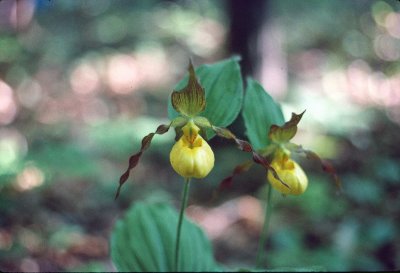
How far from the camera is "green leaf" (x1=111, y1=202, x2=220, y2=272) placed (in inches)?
57.4

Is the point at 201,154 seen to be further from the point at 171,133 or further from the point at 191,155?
the point at 171,133

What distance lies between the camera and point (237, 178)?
2.77 meters

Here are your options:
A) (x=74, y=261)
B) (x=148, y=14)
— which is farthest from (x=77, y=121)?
(x=148, y=14)

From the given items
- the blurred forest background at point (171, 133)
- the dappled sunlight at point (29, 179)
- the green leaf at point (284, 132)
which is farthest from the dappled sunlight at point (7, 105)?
the green leaf at point (284, 132)

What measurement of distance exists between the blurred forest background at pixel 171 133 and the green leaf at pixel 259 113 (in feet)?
2.82

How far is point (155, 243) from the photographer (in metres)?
1.51

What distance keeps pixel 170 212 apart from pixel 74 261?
654 mm

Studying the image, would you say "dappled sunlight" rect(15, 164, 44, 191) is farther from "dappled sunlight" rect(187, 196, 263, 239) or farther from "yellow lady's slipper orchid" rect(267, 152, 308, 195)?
"yellow lady's slipper orchid" rect(267, 152, 308, 195)

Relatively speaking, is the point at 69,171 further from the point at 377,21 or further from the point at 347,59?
the point at 377,21

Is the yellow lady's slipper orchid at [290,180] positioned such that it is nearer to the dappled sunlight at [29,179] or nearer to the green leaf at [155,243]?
the green leaf at [155,243]

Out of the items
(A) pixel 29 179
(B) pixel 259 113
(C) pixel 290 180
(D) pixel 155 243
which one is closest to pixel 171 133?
(A) pixel 29 179

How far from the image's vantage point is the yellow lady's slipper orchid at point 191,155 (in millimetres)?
1048

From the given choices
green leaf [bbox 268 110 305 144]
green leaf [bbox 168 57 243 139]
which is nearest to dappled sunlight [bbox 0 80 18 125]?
green leaf [bbox 168 57 243 139]

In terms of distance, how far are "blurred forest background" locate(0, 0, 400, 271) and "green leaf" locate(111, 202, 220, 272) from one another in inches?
12.0
